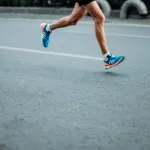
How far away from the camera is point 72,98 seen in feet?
15.3

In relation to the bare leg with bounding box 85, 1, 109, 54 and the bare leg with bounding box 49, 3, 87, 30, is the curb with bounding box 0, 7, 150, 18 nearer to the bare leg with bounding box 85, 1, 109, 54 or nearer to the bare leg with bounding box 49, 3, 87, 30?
the bare leg with bounding box 49, 3, 87, 30

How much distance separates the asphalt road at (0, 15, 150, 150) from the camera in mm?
3414

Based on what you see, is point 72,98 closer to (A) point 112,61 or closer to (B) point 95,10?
(A) point 112,61

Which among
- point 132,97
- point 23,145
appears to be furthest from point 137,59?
point 23,145

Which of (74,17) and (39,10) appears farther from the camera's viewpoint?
(39,10)

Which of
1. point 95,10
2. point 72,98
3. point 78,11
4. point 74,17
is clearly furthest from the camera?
point 74,17

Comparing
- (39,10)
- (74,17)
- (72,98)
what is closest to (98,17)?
(74,17)

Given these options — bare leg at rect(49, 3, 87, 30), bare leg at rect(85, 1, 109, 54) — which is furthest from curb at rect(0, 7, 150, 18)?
bare leg at rect(85, 1, 109, 54)

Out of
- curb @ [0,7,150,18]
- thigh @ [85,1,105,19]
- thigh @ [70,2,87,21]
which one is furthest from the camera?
curb @ [0,7,150,18]

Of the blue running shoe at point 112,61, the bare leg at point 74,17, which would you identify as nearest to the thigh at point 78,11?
the bare leg at point 74,17

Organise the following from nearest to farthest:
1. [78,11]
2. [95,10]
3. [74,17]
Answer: [95,10] < [78,11] < [74,17]

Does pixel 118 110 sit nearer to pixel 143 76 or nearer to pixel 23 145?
pixel 23 145

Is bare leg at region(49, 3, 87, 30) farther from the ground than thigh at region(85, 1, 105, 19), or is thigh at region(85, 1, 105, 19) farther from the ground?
thigh at region(85, 1, 105, 19)

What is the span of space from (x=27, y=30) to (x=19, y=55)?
4.08 metres
